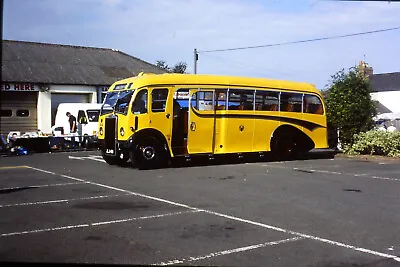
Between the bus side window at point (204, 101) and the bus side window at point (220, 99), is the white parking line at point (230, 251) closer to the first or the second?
the bus side window at point (204, 101)

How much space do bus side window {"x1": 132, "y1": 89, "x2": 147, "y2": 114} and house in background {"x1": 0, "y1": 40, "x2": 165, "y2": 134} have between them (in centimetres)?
1411

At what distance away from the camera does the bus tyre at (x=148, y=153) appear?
50.1ft

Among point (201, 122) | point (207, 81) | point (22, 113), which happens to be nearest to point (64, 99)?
point (22, 113)

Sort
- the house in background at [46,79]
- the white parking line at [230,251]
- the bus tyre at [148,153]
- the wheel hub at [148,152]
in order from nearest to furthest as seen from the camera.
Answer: the white parking line at [230,251]
the bus tyre at [148,153]
the wheel hub at [148,152]
the house in background at [46,79]

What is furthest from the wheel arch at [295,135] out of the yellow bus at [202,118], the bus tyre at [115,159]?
the bus tyre at [115,159]

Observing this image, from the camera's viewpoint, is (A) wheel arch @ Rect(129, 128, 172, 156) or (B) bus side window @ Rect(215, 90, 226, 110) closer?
(A) wheel arch @ Rect(129, 128, 172, 156)

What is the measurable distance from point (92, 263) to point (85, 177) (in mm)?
8310

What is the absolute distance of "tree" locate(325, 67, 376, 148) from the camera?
68.9 feet

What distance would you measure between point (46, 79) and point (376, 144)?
63.8ft

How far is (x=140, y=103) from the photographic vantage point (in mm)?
15242

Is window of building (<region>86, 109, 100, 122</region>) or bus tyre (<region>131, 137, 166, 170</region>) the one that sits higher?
window of building (<region>86, 109, 100, 122</region>)

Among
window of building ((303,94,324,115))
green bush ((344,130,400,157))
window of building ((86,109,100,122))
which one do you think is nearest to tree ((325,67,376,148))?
green bush ((344,130,400,157))

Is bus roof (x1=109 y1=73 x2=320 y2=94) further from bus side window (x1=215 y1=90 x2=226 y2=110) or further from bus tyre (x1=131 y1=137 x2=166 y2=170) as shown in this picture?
bus tyre (x1=131 y1=137 x2=166 y2=170)

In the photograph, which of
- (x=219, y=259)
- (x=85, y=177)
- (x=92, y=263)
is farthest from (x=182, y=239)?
(x=85, y=177)
